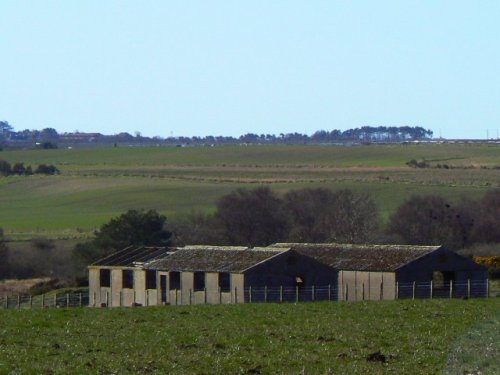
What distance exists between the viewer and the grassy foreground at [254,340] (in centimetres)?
2097

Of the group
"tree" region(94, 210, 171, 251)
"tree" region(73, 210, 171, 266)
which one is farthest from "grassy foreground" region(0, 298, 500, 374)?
"tree" region(94, 210, 171, 251)

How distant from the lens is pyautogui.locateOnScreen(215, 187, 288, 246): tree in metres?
84.2

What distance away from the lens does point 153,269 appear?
5416 centimetres

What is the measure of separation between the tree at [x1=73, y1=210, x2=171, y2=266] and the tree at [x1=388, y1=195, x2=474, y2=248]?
14.3 m

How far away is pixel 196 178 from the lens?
443 feet

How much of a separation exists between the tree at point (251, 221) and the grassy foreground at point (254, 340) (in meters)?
49.5

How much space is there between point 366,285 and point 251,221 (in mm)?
36130

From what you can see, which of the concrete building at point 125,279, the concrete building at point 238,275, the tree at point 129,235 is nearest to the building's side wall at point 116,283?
the concrete building at point 125,279

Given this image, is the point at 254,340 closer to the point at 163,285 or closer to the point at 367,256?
the point at 367,256

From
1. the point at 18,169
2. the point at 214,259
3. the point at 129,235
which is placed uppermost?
the point at 214,259

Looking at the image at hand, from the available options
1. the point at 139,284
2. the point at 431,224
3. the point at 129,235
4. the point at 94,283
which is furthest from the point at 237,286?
the point at 431,224

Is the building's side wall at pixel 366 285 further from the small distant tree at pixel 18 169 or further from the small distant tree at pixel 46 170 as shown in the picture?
the small distant tree at pixel 18 169

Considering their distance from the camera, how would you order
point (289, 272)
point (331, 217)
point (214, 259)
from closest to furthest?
point (289, 272)
point (214, 259)
point (331, 217)

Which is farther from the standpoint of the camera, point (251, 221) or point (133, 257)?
point (251, 221)
